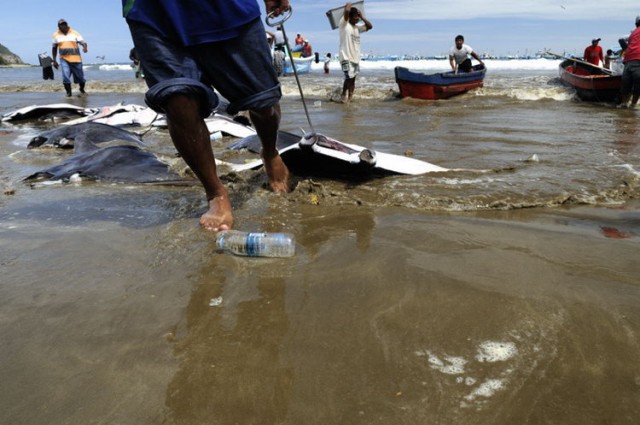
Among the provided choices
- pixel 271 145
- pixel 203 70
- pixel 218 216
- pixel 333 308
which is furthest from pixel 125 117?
pixel 333 308

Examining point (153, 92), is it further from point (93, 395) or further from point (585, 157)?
point (585, 157)

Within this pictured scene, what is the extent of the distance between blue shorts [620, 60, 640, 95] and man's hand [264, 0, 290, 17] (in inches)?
334

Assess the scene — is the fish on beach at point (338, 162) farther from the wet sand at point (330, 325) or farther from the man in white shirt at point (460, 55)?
the man in white shirt at point (460, 55)

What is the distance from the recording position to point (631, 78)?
28.3 feet

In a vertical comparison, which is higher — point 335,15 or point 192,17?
point 335,15

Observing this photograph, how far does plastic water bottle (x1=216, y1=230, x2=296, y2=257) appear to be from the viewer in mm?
1816

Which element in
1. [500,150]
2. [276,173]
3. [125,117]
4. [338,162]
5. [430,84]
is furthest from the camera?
[430,84]

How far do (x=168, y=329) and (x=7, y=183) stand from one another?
8.40 feet

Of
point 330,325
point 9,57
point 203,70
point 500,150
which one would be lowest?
point 330,325

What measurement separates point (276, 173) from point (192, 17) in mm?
988

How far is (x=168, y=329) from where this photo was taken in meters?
1.30

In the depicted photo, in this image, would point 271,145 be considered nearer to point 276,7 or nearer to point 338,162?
point 338,162

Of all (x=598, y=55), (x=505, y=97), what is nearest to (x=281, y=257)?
(x=505, y=97)

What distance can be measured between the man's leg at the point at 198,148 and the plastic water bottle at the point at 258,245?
10.0 inches
